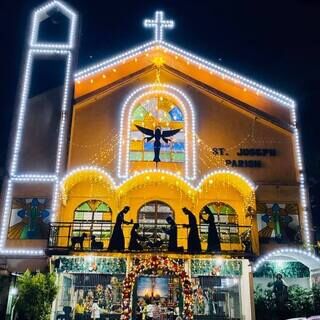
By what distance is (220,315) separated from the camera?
51.5ft

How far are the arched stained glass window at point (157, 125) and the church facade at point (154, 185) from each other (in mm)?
51

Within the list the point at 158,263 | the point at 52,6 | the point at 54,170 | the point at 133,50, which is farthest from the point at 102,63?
the point at 158,263

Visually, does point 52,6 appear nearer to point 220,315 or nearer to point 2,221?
point 2,221

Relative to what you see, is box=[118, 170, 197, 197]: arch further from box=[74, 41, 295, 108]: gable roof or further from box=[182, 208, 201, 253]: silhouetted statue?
box=[74, 41, 295, 108]: gable roof

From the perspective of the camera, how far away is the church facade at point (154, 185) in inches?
608

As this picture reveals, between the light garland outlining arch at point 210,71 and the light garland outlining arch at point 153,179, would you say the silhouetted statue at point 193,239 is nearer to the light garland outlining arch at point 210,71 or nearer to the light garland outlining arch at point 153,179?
the light garland outlining arch at point 153,179

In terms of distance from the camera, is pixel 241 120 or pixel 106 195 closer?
pixel 106 195

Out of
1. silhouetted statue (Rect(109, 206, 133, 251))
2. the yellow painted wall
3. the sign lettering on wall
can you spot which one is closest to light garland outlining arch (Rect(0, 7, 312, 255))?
the sign lettering on wall

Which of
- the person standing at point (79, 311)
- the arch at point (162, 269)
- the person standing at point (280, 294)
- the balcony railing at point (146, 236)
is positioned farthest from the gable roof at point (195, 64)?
the person standing at point (79, 311)

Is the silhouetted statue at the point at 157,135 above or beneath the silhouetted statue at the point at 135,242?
above

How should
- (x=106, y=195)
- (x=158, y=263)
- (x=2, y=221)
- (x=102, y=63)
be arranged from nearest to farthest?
(x=158, y=263), (x=2, y=221), (x=106, y=195), (x=102, y=63)

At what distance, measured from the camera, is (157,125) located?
→ 61.9ft

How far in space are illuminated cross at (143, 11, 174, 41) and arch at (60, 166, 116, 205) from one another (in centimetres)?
774

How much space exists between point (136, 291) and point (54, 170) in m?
5.89
